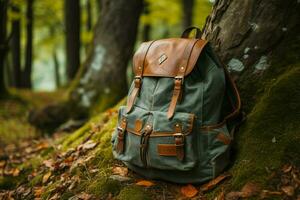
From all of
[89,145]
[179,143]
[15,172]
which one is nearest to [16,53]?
[15,172]

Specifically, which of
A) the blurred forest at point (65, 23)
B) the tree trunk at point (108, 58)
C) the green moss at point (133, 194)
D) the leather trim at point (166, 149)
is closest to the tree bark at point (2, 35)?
the blurred forest at point (65, 23)

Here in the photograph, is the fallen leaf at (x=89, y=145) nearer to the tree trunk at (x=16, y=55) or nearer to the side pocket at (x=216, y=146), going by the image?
the side pocket at (x=216, y=146)

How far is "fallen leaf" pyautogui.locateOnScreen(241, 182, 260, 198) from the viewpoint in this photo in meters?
2.95

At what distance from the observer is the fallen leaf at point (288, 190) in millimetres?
2878

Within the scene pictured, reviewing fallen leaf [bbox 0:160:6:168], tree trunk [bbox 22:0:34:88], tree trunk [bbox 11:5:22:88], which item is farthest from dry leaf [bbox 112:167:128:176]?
tree trunk [bbox 11:5:22:88]

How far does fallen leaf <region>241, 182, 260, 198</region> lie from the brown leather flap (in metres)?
0.98

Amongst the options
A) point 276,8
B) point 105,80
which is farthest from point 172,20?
point 276,8

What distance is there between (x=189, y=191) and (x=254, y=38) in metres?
1.45

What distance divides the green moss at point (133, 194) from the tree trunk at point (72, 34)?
930 centimetres

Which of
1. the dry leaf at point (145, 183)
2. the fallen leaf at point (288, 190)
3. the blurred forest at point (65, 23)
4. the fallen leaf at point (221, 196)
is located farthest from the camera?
the blurred forest at point (65, 23)

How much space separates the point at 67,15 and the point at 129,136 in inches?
371

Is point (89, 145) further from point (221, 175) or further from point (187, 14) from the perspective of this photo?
point (187, 14)

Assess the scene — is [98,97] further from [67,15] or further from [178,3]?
[178,3]

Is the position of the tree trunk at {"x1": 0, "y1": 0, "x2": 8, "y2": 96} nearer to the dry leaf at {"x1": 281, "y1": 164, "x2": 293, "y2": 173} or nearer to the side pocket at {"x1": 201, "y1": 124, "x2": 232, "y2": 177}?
the side pocket at {"x1": 201, "y1": 124, "x2": 232, "y2": 177}
